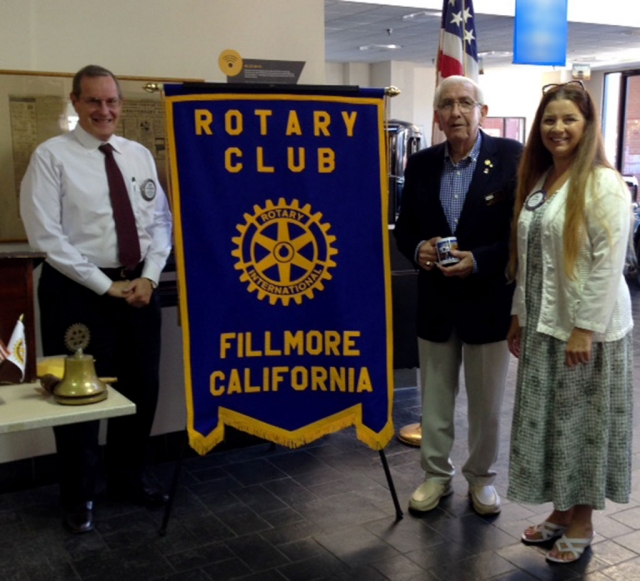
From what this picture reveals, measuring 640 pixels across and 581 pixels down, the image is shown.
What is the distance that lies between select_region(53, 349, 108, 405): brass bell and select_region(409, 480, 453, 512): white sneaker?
1.66 metres

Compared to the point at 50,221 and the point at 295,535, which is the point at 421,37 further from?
the point at 295,535

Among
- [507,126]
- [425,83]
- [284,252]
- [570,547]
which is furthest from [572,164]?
[507,126]

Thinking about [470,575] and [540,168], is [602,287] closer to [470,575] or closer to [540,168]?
[540,168]

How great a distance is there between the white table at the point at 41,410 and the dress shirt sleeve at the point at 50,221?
109 cm

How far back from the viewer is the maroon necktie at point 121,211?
9.35ft

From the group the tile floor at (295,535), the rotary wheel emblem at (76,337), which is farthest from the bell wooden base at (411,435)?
the rotary wheel emblem at (76,337)

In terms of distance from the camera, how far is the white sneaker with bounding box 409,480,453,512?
2975 millimetres

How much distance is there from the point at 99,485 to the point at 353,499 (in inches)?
41.4

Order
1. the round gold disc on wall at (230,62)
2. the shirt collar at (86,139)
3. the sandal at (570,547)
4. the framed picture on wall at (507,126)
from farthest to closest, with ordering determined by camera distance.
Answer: the framed picture on wall at (507,126)
the round gold disc on wall at (230,62)
the shirt collar at (86,139)
the sandal at (570,547)

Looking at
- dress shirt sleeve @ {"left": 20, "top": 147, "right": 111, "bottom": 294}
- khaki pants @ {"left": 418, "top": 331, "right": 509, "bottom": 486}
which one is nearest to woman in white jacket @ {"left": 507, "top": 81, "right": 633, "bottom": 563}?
khaki pants @ {"left": 418, "top": 331, "right": 509, "bottom": 486}

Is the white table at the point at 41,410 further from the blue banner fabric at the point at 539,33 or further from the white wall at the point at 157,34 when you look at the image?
the blue banner fabric at the point at 539,33

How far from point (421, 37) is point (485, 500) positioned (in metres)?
9.64

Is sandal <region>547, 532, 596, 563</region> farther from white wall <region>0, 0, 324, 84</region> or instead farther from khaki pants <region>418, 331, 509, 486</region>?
white wall <region>0, 0, 324, 84</region>

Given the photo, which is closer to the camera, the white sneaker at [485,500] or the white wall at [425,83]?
the white sneaker at [485,500]
